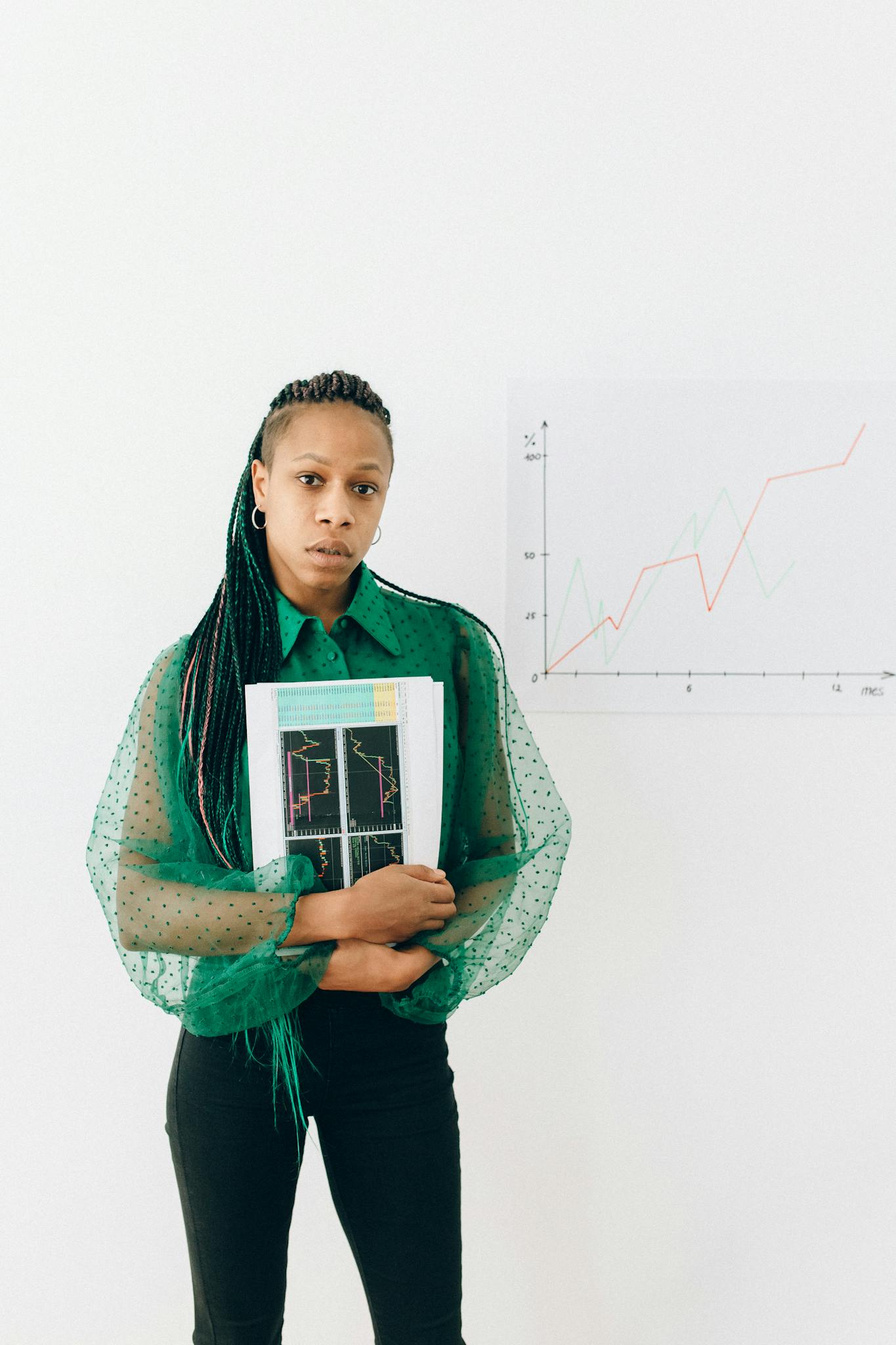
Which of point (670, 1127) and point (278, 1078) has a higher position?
point (278, 1078)

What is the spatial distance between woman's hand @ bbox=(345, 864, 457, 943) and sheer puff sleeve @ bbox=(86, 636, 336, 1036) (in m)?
0.05

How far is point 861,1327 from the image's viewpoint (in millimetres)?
1447

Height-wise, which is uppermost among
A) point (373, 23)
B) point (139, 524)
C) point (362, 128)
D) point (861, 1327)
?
point (373, 23)

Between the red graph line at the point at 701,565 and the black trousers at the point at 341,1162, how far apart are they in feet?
2.06

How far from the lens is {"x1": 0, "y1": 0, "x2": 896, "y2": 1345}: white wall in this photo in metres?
1.38

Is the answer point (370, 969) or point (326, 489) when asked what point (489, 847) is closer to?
point (370, 969)

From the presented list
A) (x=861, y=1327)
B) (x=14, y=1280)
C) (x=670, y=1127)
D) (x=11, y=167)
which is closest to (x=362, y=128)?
(x=11, y=167)

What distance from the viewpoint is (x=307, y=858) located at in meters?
0.97

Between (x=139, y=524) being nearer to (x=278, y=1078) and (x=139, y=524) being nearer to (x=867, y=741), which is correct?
(x=278, y=1078)

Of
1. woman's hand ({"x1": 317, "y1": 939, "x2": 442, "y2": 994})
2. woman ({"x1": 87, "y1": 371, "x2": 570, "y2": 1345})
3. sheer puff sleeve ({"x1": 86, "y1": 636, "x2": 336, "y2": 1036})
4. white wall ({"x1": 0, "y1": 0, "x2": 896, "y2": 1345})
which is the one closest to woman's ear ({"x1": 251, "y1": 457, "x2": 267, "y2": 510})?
woman ({"x1": 87, "y1": 371, "x2": 570, "y2": 1345})

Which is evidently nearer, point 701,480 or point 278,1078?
point 278,1078

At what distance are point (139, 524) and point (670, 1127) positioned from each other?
1195 millimetres

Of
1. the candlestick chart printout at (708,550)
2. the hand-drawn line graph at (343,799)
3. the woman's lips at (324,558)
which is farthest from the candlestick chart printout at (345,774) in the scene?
the candlestick chart printout at (708,550)

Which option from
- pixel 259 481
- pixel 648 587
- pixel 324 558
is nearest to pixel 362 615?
pixel 324 558
